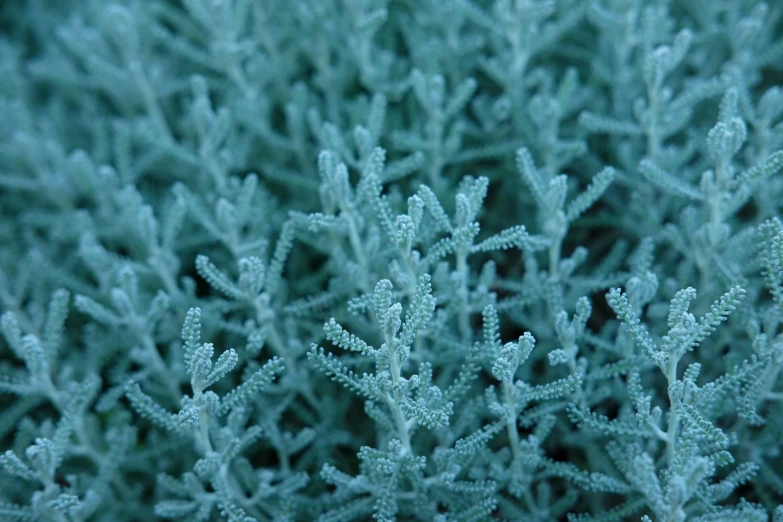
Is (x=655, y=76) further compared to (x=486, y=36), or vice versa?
(x=486, y=36)

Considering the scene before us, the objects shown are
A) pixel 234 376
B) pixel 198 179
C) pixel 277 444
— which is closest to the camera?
pixel 277 444

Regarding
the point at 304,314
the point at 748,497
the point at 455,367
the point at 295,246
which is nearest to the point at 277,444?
the point at 304,314

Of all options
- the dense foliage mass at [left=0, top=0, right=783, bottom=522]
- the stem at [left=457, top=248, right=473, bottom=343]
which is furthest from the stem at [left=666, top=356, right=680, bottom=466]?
the stem at [left=457, top=248, right=473, bottom=343]

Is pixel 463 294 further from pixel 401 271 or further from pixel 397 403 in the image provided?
pixel 397 403

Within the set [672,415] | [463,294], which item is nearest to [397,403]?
[463,294]

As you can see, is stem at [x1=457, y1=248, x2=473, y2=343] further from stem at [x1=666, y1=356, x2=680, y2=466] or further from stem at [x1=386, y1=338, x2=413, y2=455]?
stem at [x1=666, y1=356, x2=680, y2=466]

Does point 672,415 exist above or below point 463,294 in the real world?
below

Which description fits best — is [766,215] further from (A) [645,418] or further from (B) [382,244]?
(B) [382,244]

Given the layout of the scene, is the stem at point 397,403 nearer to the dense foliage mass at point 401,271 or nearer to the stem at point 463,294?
the dense foliage mass at point 401,271
